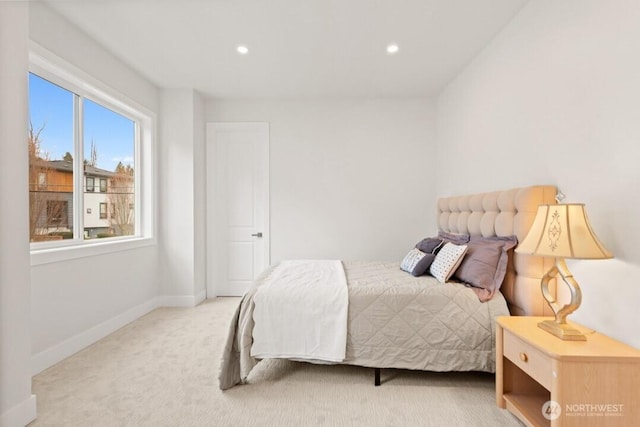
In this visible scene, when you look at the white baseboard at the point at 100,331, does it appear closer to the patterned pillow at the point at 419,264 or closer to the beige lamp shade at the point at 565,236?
the patterned pillow at the point at 419,264

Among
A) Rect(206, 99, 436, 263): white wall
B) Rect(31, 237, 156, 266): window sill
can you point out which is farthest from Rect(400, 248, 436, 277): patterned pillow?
Rect(31, 237, 156, 266): window sill

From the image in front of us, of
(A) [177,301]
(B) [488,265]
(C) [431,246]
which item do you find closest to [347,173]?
(C) [431,246]

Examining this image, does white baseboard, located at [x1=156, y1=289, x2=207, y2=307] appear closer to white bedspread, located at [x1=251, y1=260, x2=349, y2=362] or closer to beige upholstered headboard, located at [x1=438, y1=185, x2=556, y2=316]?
white bedspread, located at [x1=251, y1=260, x2=349, y2=362]

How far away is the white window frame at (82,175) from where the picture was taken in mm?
2434

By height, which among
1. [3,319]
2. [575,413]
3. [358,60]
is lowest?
[575,413]

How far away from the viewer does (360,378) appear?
2.26 m

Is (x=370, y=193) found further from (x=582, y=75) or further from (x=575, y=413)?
(x=575, y=413)

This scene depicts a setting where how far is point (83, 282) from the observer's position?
2.75m

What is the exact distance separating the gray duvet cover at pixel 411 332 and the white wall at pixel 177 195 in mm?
2065

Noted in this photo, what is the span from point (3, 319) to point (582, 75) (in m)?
3.37

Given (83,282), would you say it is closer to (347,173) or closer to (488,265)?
(347,173)

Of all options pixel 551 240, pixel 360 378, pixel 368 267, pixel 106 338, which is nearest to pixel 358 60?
pixel 368 267

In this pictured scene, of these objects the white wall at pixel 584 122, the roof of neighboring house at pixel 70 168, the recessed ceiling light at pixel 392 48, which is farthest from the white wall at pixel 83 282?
the white wall at pixel 584 122

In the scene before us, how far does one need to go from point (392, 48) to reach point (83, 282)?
3.41m
